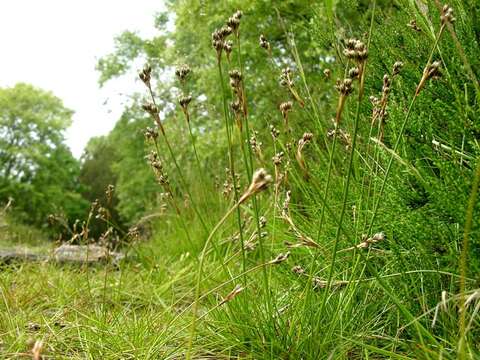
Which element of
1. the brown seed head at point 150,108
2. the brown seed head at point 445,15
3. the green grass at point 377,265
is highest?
the brown seed head at point 150,108

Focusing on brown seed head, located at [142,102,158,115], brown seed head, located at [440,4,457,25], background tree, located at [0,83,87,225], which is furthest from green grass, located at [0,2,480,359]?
background tree, located at [0,83,87,225]

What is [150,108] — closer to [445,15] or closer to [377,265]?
[445,15]

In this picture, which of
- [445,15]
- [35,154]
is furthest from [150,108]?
[35,154]

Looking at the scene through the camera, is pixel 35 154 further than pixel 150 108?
Yes

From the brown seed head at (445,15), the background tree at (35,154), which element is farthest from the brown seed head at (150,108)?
the background tree at (35,154)

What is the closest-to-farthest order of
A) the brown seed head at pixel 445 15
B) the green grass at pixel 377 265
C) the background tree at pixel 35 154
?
1. the brown seed head at pixel 445 15
2. the green grass at pixel 377 265
3. the background tree at pixel 35 154

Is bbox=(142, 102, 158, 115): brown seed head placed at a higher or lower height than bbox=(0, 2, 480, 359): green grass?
higher

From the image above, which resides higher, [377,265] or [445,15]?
[445,15]

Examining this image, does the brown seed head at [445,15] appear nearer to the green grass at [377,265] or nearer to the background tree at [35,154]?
the green grass at [377,265]

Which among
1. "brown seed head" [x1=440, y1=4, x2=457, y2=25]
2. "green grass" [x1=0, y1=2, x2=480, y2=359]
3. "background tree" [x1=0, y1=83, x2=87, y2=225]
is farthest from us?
"background tree" [x1=0, y1=83, x2=87, y2=225]

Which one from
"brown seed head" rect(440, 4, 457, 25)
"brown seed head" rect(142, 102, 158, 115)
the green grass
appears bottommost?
the green grass

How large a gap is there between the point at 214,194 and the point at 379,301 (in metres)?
4.13

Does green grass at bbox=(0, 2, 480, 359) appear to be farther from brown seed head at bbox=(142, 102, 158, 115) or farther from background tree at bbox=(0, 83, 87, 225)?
background tree at bbox=(0, 83, 87, 225)

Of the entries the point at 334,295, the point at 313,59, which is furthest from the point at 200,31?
the point at 334,295
